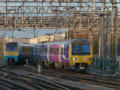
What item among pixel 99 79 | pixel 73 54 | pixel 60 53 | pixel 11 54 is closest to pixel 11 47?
pixel 11 54

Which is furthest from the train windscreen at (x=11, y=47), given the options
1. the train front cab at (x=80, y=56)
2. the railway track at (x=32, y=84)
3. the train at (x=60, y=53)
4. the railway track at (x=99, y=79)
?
the railway track at (x=32, y=84)

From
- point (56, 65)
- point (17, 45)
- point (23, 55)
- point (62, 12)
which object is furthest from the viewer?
point (62, 12)

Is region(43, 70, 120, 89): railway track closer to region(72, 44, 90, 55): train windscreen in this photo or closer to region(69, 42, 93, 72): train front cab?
region(69, 42, 93, 72): train front cab

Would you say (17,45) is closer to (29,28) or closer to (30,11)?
(30,11)

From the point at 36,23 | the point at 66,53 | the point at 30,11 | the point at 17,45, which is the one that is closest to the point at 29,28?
the point at 36,23

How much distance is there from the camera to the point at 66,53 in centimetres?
2059

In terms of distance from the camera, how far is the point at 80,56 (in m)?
20.0

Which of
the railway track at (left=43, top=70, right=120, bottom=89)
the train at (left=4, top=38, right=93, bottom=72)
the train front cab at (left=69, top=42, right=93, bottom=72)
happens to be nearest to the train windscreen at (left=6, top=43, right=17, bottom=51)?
the train at (left=4, top=38, right=93, bottom=72)

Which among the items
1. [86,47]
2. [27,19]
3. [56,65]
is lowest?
[56,65]

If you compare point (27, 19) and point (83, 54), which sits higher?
point (27, 19)

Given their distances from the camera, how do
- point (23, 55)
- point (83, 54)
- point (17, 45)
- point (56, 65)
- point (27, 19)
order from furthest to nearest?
point (27, 19), point (23, 55), point (17, 45), point (56, 65), point (83, 54)

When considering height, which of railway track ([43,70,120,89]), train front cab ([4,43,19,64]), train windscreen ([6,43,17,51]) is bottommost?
railway track ([43,70,120,89])

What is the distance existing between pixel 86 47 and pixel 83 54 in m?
0.52

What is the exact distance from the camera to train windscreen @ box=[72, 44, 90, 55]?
20141 millimetres
